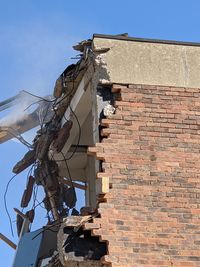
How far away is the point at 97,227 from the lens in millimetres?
8516

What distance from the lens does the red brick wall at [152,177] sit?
8.59 meters

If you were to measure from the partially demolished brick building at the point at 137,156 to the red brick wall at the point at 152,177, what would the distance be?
1cm

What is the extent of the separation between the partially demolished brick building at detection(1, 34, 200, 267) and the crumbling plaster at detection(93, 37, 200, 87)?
0.02 metres

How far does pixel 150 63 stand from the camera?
9.80 meters

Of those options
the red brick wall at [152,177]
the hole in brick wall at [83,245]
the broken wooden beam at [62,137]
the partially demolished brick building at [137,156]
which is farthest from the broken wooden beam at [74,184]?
the hole in brick wall at [83,245]

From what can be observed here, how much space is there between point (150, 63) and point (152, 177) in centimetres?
186

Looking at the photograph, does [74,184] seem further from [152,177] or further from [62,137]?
[152,177]

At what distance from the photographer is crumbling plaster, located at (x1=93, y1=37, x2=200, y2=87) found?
9.65 metres

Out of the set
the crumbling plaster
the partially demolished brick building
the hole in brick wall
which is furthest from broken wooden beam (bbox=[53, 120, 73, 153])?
the hole in brick wall

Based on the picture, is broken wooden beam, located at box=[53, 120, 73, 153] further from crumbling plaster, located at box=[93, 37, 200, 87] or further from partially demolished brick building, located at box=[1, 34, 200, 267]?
crumbling plaster, located at box=[93, 37, 200, 87]

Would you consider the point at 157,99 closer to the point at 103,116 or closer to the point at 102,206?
the point at 103,116

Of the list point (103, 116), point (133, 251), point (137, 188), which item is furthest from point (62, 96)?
point (133, 251)

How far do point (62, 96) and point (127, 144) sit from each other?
8.40ft

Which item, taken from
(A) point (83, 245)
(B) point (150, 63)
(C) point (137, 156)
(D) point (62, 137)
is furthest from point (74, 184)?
(A) point (83, 245)
